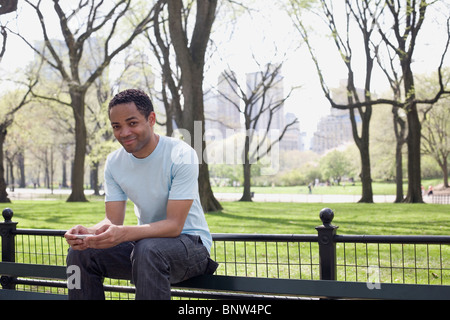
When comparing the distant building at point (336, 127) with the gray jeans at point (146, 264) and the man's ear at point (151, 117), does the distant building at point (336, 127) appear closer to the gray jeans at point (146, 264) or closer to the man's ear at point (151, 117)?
the man's ear at point (151, 117)

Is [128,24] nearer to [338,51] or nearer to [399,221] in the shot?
[338,51]

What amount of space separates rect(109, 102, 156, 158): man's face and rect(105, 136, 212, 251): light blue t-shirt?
0.13 meters

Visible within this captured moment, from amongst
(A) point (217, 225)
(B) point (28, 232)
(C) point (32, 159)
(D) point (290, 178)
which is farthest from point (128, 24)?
(D) point (290, 178)

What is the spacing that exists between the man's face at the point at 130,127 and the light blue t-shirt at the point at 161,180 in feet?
0.41

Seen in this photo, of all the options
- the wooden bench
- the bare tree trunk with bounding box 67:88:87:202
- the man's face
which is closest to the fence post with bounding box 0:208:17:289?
the wooden bench

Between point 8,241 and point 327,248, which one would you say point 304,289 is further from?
point 8,241

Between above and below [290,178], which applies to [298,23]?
above

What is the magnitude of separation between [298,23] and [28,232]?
23.5 meters

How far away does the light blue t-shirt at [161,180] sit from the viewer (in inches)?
131

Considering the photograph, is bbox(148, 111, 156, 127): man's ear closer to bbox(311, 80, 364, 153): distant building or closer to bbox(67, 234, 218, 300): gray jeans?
bbox(67, 234, 218, 300): gray jeans

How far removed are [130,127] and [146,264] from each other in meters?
0.89

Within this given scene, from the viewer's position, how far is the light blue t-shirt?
10.9ft

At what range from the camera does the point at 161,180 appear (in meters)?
3.37
